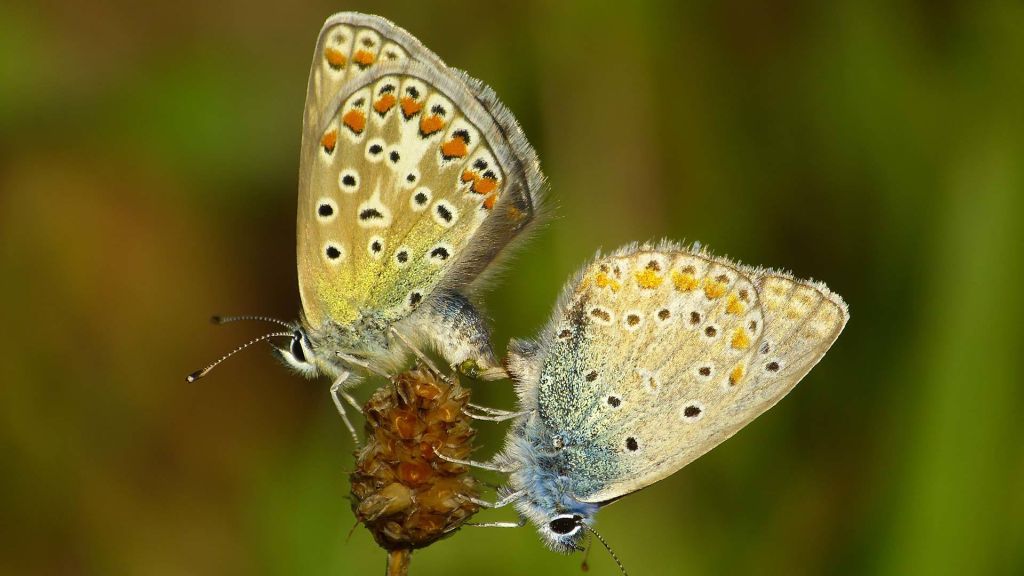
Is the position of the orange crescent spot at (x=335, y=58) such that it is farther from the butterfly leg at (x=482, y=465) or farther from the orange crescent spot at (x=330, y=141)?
the butterfly leg at (x=482, y=465)

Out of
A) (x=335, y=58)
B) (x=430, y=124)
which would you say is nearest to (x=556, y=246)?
(x=430, y=124)

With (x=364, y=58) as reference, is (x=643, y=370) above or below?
below

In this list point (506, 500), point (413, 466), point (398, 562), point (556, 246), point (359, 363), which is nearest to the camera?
point (398, 562)

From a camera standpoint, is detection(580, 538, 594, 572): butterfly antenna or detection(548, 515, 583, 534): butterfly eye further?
detection(580, 538, 594, 572): butterfly antenna

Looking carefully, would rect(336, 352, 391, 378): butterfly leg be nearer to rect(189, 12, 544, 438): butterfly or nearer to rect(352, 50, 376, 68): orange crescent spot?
rect(189, 12, 544, 438): butterfly

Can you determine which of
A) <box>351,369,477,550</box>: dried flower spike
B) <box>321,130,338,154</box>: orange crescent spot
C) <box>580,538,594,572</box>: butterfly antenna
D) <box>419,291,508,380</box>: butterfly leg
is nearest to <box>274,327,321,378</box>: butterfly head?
<box>419,291,508,380</box>: butterfly leg

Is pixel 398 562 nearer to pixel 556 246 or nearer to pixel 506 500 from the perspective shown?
pixel 506 500

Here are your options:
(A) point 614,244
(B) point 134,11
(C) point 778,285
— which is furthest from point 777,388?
(B) point 134,11

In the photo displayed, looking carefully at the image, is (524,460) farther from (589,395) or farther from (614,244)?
(614,244)
